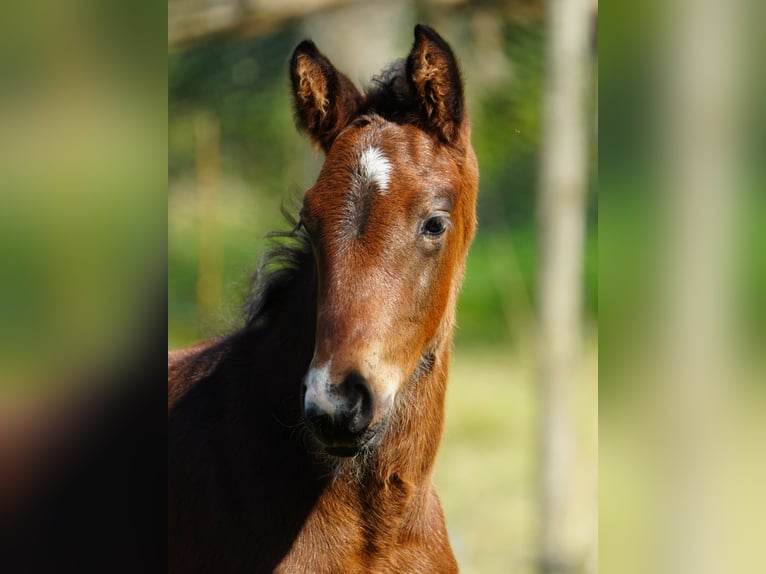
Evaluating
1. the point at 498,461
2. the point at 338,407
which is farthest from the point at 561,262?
the point at 338,407

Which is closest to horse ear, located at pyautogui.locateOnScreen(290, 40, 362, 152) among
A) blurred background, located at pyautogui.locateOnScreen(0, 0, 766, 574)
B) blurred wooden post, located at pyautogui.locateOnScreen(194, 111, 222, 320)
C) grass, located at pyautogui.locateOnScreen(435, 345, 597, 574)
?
blurred background, located at pyautogui.locateOnScreen(0, 0, 766, 574)

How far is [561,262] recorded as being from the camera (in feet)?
16.2

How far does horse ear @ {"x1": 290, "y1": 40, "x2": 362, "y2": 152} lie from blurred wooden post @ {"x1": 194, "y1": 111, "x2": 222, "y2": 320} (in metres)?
3.81

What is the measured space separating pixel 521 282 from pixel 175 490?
3544 mm

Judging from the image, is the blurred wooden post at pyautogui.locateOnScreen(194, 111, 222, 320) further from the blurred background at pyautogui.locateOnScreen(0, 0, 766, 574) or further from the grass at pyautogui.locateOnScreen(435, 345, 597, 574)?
the blurred background at pyautogui.locateOnScreen(0, 0, 766, 574)

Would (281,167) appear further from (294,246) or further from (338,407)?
(338,407)

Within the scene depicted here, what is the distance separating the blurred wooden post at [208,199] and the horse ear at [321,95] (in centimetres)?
381

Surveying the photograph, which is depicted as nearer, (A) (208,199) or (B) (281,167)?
(A) (208,199)

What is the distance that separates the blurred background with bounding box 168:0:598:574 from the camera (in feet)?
16.0

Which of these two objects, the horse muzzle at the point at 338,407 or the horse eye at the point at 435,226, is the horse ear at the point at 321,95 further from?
the horse muzzle at the point at 338,407

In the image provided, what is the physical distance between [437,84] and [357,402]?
1049 millimetres
